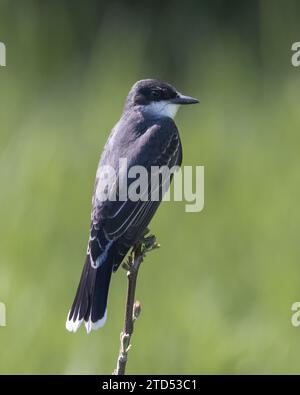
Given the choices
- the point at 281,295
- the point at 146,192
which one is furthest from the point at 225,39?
the point at 146,192

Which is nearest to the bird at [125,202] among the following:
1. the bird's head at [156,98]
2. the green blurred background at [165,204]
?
the bird's head at [156,98]

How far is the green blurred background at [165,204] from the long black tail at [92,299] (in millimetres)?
661

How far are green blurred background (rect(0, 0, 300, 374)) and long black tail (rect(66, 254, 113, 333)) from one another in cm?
66

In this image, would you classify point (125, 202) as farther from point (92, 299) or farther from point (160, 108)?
point (160, 108)

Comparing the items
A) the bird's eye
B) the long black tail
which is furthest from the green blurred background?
the bird's eye

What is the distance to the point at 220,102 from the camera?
6.49m

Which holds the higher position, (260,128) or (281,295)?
(260,128)

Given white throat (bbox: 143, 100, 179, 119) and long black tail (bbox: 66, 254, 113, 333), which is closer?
long black tail (bbox: 66, 254, 113, 333)

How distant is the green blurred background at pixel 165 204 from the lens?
484 centimetres

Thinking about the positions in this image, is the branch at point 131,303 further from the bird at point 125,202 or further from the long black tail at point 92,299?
the long black tail at point 92,299

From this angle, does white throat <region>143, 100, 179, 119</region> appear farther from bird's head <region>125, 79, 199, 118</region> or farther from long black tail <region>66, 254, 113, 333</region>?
long black tail <region>66, 254, 113, 333</region>

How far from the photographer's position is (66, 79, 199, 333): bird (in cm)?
410

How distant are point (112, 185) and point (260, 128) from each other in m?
2.30

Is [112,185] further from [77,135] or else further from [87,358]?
[77,135]
